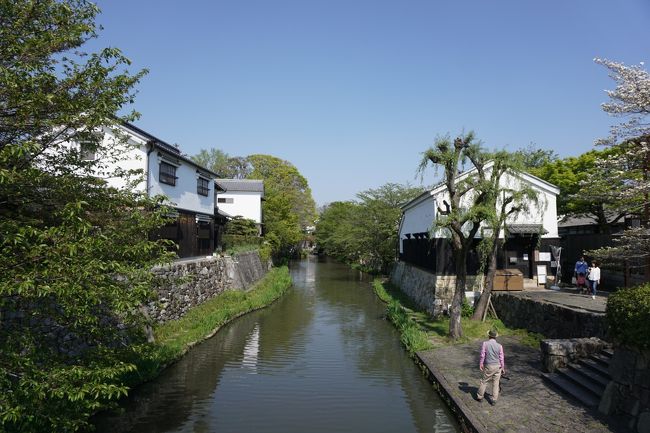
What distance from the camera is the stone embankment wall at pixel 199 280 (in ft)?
62.5

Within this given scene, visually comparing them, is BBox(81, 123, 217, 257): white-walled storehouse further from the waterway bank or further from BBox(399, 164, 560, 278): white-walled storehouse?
BBox(399, 164, 560, 278): white-walled storehouse

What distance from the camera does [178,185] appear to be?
25578mm

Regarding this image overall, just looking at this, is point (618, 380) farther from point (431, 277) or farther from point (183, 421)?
point (431, 277)

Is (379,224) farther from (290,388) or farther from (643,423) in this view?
(643,423)

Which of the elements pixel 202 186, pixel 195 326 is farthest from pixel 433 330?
pixel 202 186

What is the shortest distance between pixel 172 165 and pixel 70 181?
17.9m

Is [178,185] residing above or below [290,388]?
above

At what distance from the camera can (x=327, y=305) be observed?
29.9 meters

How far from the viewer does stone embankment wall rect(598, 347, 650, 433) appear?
359 inches

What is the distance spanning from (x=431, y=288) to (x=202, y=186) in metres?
16.1

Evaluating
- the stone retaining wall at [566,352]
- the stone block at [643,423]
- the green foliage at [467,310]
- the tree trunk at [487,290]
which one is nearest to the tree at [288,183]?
the green foliage at [467,310]

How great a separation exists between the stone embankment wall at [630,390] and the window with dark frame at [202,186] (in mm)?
24201

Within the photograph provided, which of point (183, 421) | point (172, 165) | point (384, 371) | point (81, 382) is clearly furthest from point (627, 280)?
point (172, 165)

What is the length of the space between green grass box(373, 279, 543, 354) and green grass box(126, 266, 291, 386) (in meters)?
8.68
